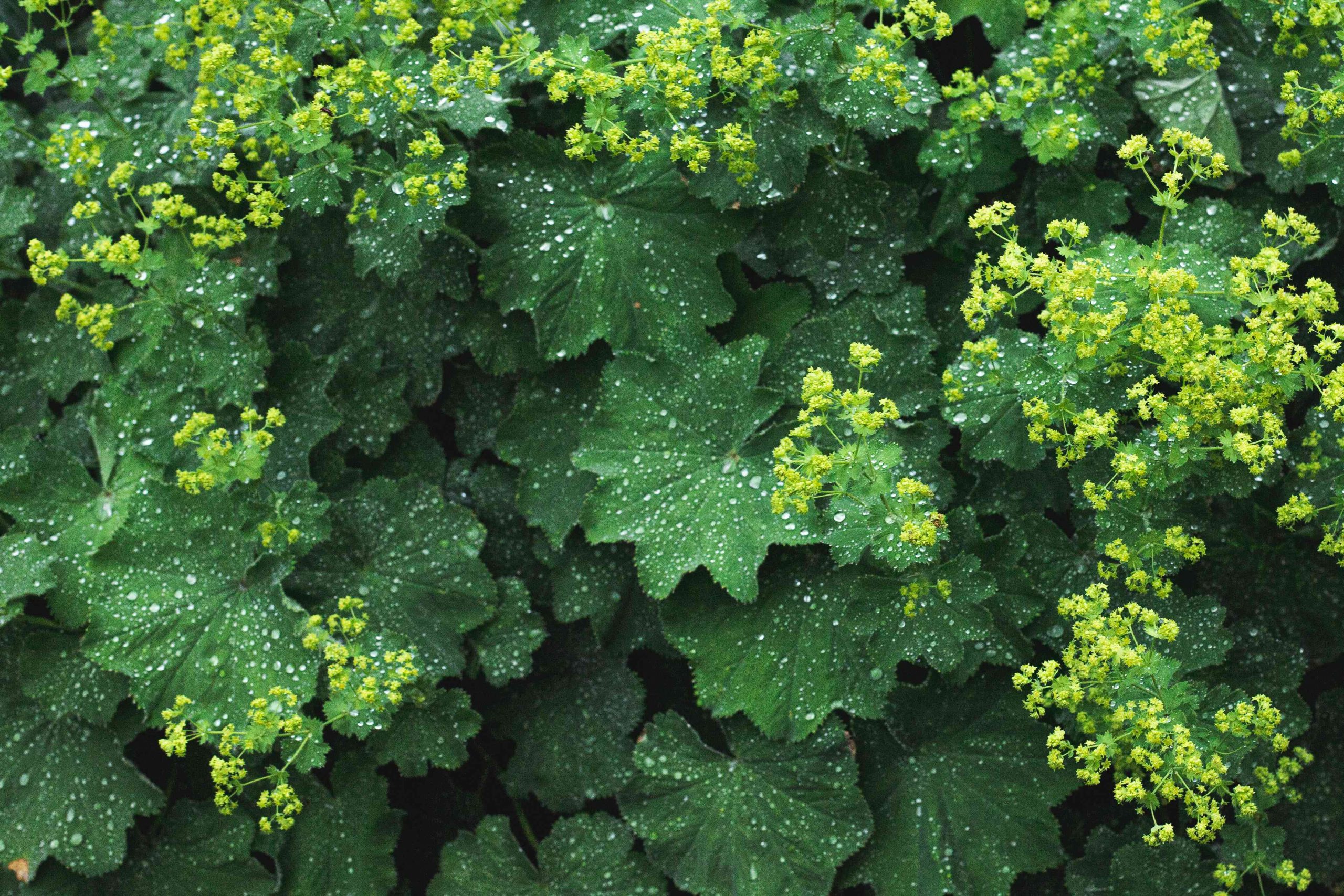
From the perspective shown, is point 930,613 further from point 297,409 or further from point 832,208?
point 297,409

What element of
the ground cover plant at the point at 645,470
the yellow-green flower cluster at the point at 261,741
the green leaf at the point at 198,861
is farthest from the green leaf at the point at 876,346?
the green leaf at the point at 198,861

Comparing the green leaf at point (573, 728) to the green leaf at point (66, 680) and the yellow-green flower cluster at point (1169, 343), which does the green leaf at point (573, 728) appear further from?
the yellow-green flower cluster at point (1169, 343)

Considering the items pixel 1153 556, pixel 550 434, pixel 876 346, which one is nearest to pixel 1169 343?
pixel 1153 556

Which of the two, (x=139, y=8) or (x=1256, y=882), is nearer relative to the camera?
(x=1256, y=882)

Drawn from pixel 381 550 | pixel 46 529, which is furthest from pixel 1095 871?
pixel 46 529

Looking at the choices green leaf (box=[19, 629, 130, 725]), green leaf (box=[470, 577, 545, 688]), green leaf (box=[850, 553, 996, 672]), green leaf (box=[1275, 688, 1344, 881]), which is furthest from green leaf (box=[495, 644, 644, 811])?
green leaf (box=[1275, 688, 1344, 881])

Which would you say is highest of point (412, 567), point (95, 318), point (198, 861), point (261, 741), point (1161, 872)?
point (95, 318)

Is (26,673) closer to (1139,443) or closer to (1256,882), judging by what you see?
(1139,443)
